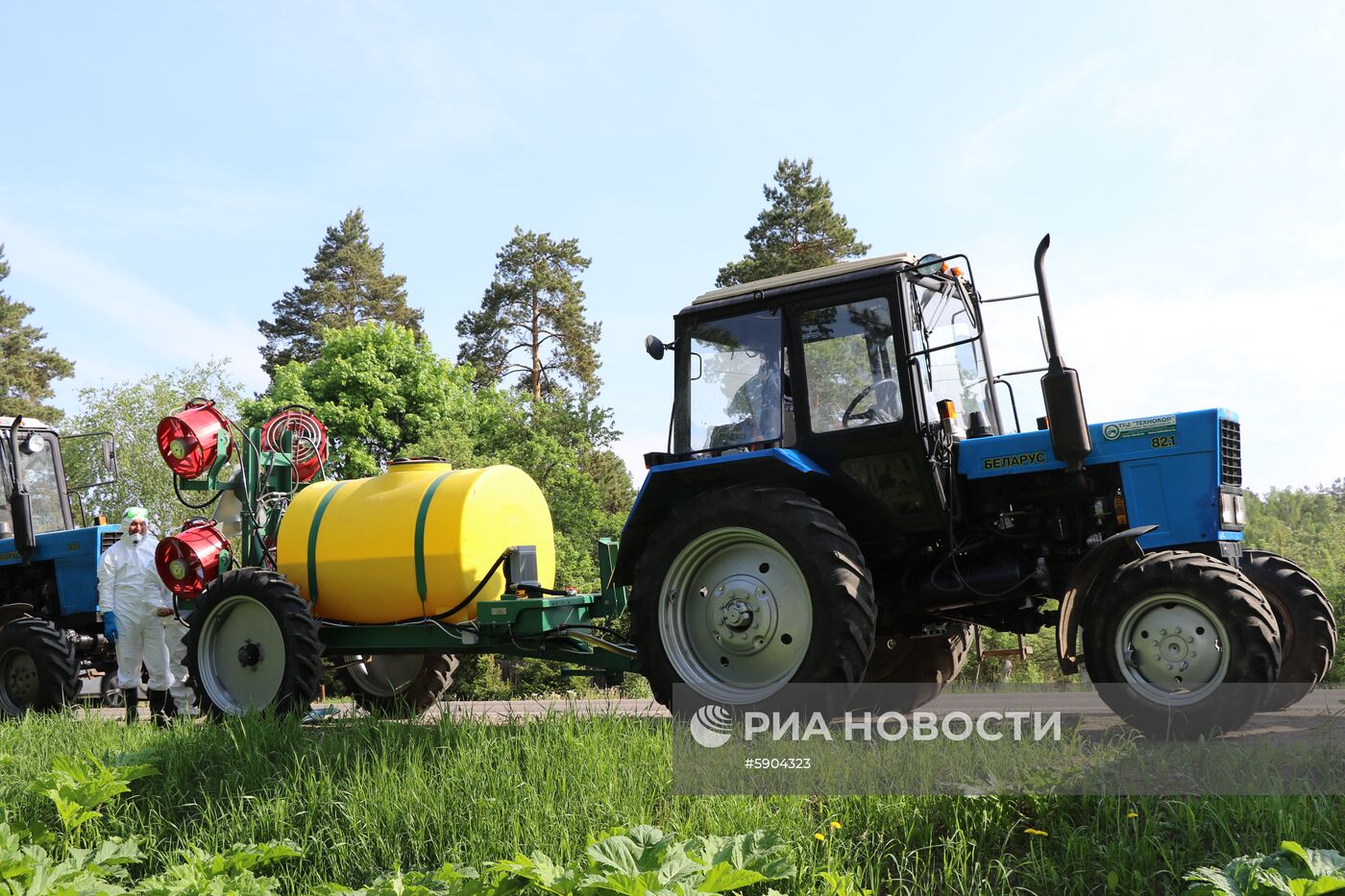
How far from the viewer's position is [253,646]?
8242 mm

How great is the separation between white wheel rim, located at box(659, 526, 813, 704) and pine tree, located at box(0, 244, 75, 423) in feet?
136

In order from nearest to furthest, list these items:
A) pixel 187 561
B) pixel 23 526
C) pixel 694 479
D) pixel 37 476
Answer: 1. pixel 694 479
2. pixel 187 561
3. pixel 23 526
4. pixel 37 476

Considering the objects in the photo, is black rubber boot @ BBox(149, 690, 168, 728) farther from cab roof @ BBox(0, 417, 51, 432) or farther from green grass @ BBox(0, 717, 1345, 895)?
cab roof @ BBox(0, 417, 51, 432)

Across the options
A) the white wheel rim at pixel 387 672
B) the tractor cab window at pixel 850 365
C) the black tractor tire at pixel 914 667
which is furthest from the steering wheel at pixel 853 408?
the white wheel rim at pixel 387 672

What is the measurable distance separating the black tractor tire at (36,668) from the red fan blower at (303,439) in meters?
2.81

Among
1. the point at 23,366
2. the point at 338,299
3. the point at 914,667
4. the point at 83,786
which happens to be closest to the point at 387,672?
the point at 83,786

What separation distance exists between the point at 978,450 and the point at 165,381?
1576 inches

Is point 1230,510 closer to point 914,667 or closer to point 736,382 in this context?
point 914,667

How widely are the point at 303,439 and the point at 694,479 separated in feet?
14.3

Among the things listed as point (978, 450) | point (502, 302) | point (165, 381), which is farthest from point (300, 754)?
point (165, 381)

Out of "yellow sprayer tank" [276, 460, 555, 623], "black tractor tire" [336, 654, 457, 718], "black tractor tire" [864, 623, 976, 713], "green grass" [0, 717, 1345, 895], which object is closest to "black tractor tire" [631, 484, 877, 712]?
"green grass" [0, 717, 1345, 895]

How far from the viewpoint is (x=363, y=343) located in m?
31.7

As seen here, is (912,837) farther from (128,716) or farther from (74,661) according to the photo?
(74,661)

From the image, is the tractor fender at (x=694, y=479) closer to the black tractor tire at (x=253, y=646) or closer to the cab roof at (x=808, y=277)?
the cab roof at (x=808, y=277)
